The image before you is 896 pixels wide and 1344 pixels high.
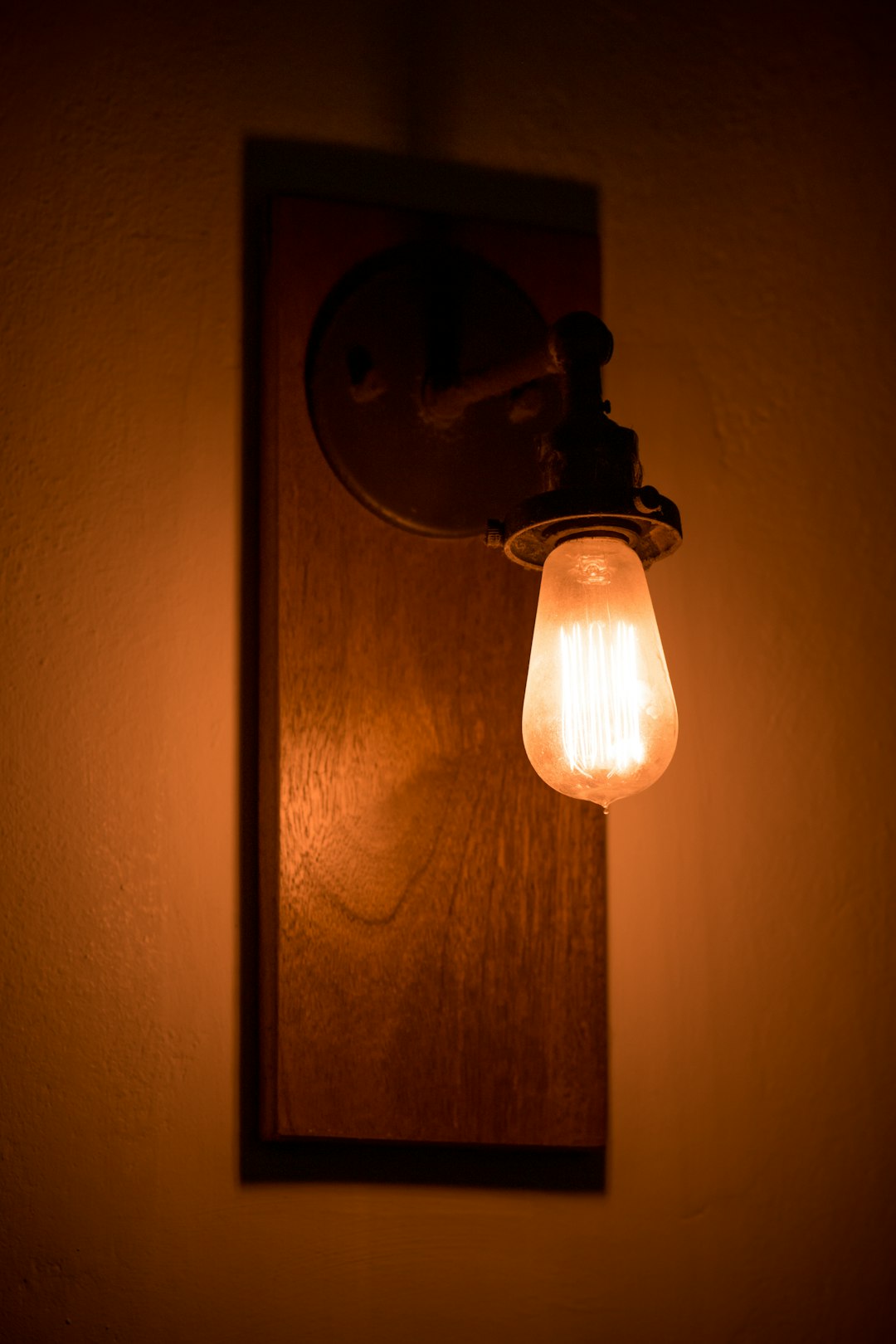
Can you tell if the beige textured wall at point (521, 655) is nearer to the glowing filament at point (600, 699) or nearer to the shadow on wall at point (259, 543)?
the shadow on wall at point (259, 543)

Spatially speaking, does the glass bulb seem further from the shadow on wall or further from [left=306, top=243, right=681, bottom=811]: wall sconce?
the shadow on wall

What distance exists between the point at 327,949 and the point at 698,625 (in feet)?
1.04

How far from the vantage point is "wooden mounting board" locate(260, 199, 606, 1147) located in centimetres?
73

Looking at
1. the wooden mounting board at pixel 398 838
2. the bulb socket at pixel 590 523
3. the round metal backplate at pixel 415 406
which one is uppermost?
the round metal backplate at pixel 415 406

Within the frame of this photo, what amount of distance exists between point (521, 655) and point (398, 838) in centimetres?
13

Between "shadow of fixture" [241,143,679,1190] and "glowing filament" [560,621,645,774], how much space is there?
141mm

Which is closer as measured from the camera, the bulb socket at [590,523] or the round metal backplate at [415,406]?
the bulb socket at [590,523]

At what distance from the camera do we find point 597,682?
62 cm

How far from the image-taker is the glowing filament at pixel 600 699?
611 mm

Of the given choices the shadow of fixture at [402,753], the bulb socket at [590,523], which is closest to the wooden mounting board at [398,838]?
the shadow of fixture at [402,753]

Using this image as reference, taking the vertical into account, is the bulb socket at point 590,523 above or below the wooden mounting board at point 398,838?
above

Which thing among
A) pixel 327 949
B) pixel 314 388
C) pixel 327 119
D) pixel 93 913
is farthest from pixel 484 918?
pixel 327 119

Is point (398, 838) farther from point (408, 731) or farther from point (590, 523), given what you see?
point (590, 523)

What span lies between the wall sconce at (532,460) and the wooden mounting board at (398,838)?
23 mm
